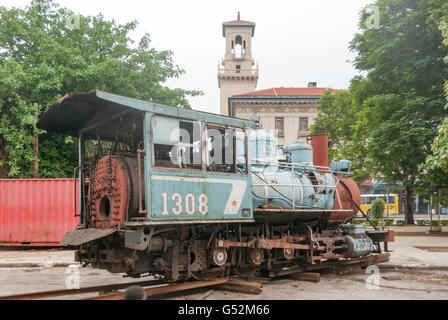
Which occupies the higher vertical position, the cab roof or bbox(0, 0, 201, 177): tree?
bbox(0, 0, 201, 177): tree

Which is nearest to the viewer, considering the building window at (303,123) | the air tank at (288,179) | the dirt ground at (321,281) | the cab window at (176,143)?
the cab window at (176,143)

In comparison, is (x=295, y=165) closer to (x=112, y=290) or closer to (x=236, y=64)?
(x=112, y=290)

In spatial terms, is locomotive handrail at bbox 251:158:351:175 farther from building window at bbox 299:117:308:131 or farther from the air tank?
building window at bbox 299:117:308:131

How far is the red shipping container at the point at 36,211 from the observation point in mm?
13938

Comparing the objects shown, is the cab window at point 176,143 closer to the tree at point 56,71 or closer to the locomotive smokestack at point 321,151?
the locomotive smokestack at point 321,151

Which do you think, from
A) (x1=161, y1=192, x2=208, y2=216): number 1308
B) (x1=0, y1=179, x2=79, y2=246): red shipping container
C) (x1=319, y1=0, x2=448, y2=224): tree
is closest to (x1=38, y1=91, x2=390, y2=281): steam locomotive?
(x1=161, y1=192, x2=208, y2=216): number 1308

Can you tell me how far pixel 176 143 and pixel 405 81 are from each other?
44.4 ft

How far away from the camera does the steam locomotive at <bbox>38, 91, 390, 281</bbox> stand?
20.5ft

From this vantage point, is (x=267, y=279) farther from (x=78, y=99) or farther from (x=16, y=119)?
(x=16, y=119)

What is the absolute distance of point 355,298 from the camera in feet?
22.3

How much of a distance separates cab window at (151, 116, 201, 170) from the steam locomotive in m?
0.02

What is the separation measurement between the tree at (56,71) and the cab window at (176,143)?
31.9ft

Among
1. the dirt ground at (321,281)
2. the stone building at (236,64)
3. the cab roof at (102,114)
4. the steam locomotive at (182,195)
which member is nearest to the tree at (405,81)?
the dirt ground at (321,281)
